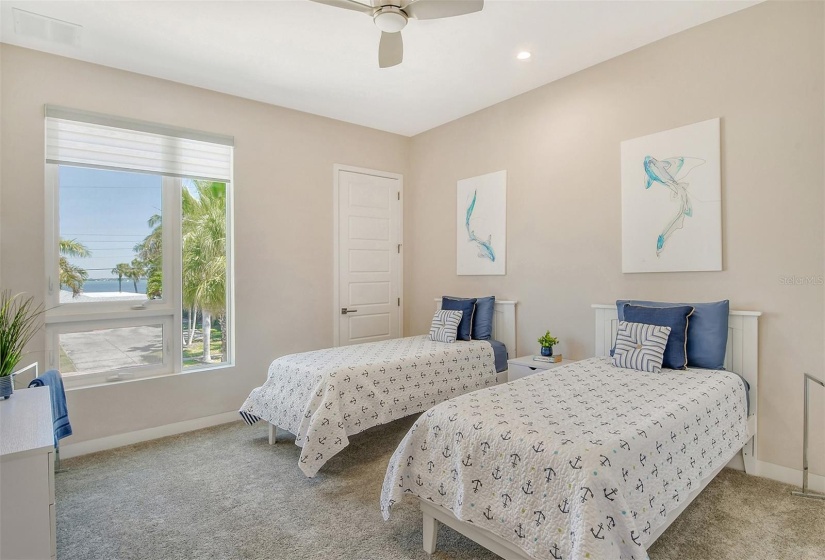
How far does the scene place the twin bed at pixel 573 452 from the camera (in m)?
1.47

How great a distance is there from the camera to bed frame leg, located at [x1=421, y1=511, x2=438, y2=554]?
1954 millimetres

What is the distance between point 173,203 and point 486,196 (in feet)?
9.14

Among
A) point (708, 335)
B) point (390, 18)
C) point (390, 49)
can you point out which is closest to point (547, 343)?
point (708, 335)

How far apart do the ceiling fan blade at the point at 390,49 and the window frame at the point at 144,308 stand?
1.94 meters

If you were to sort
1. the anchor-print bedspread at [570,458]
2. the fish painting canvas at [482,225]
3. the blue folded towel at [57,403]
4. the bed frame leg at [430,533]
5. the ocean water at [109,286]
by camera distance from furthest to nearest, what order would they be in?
the fish painting canvas at [482,225] → the ocean water at [109,286] → the blue folded towel at [57,403] → the bed frame leg at [430,533] → the anchor-print bedspread at [570,458]

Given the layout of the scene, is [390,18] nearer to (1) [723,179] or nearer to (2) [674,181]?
(2) [674,181]

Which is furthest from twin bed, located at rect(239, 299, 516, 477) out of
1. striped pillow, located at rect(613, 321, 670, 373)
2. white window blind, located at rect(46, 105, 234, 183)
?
white window blind, located at rect(46, 105, 234, 183)

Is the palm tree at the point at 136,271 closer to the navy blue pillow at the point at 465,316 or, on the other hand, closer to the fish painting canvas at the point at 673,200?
the navy blue pillow at the point at 465,316

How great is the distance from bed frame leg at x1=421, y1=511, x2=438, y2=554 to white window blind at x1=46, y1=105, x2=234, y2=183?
127 inches

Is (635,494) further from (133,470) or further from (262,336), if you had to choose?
(262,336)

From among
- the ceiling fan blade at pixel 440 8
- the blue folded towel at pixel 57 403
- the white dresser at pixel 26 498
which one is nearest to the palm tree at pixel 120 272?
the blue folded towel at pixel 57 403

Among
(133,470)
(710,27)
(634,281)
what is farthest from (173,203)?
(710,27)

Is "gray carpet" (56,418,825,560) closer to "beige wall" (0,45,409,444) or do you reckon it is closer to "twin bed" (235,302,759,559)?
"twin bed" (235,302,759,559)

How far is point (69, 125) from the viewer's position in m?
3.11
